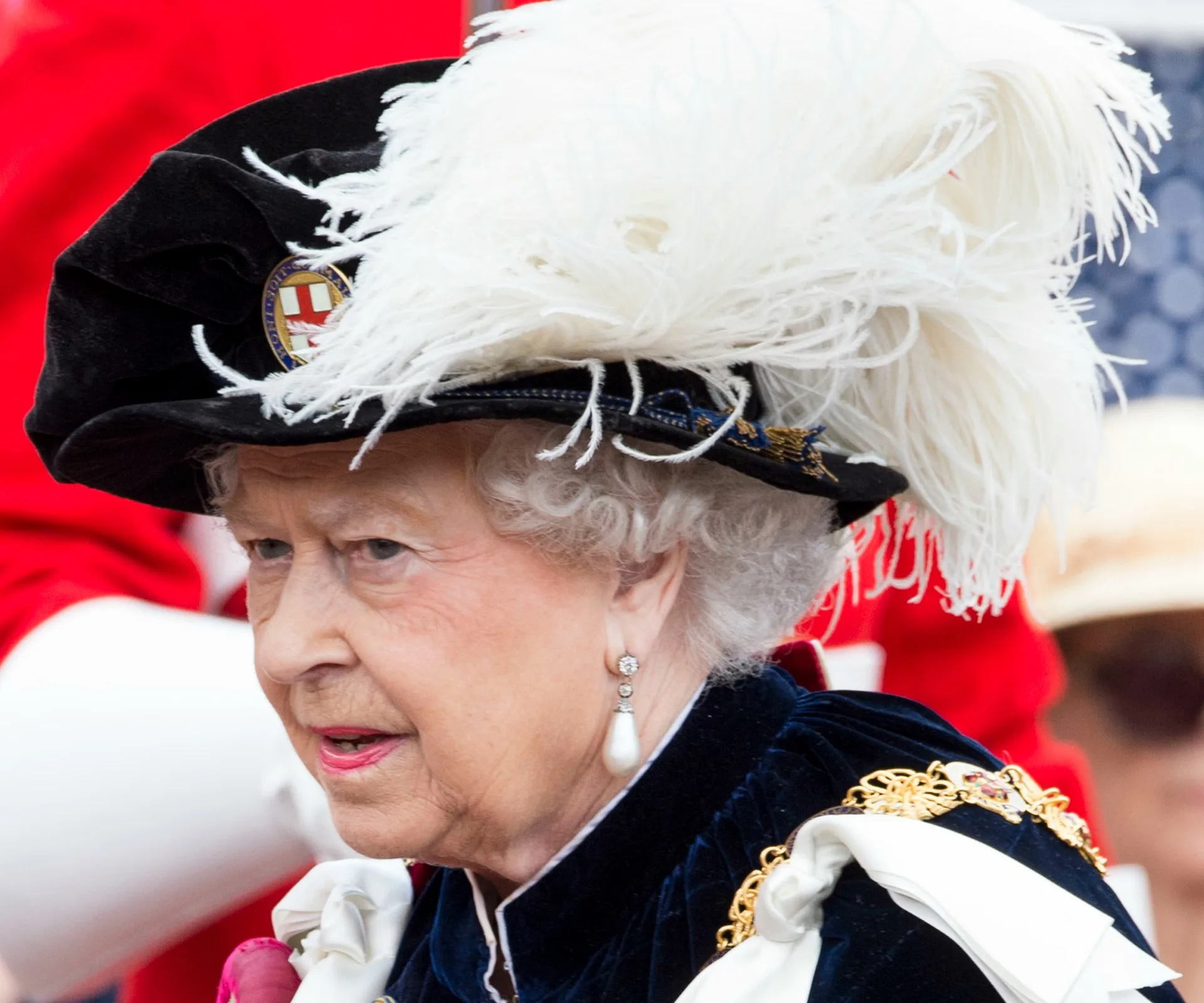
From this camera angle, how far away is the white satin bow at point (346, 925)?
2066 mm

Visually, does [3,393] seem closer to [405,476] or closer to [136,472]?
[136,472]

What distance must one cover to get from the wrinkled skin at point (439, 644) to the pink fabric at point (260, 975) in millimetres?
387

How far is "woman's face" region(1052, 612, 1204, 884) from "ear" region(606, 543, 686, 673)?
6.34 ft

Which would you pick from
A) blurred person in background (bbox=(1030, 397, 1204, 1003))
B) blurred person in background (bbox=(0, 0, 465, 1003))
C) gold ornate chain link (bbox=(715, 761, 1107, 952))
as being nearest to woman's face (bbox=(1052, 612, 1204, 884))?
blurred person in background (bbox=(1030, 397, 1204, 1003))

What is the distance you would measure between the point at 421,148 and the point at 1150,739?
7.83ft

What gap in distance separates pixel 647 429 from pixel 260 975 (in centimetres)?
94

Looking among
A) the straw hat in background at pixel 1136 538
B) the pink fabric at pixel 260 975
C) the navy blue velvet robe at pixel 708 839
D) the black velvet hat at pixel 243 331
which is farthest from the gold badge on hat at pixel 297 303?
the straw hat in background at pixel 1136 538

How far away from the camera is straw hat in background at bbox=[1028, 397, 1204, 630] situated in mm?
3371

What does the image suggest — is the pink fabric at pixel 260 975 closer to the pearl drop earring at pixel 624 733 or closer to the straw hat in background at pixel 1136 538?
the pearl drop earring at pixel 624 733

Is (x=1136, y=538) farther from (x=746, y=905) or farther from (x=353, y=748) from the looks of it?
(x=353, y=748)

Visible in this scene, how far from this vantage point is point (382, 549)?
1.79 meters

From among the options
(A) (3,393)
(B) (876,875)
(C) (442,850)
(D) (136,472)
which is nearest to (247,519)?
(D) (136,472)

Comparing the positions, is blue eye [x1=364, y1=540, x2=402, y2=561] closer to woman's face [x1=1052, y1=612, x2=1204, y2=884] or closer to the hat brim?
the hat brim

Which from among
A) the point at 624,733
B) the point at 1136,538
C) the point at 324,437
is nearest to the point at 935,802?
the point at 624,733
